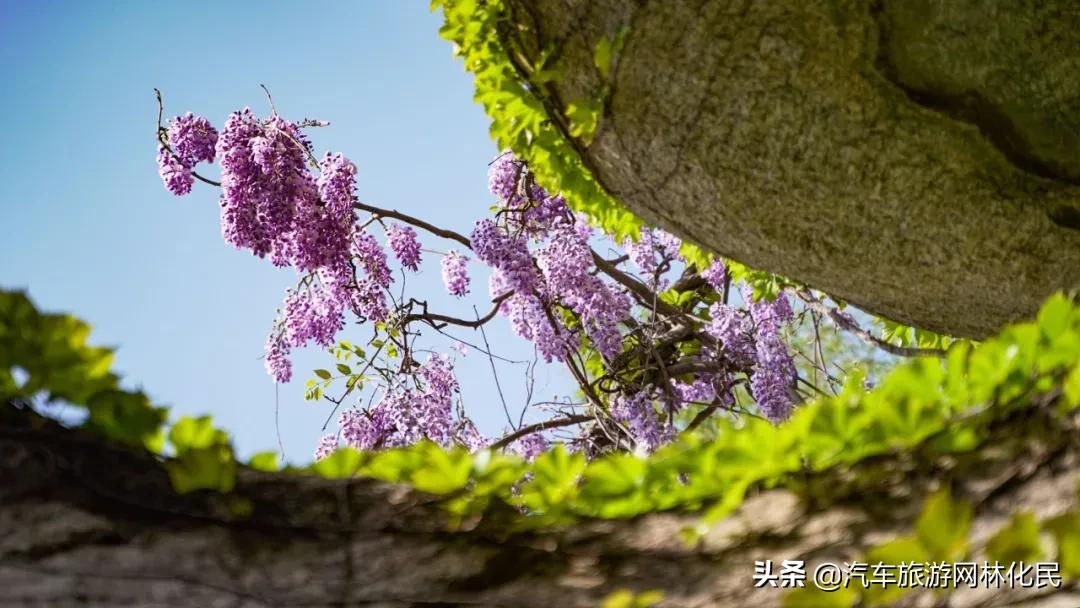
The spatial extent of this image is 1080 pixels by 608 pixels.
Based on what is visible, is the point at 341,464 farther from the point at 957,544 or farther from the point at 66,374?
the point at 957,544

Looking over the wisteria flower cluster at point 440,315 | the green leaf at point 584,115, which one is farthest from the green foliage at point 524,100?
the wisteria flower cluster at point 440,315

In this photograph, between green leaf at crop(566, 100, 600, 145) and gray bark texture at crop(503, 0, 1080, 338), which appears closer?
gray bark texture at crop(503, 0, 1080, 338)

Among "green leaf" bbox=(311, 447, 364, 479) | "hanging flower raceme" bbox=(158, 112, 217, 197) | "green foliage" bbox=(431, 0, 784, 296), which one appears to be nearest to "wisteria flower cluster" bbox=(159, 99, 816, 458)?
"hanging flower raceme" bbox=(158, 112, 217, 197)

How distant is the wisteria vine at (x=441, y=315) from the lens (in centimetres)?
424

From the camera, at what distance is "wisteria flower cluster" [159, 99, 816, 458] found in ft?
13.9

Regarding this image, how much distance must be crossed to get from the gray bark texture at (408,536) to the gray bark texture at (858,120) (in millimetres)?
1138

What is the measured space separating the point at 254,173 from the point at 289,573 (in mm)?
3556

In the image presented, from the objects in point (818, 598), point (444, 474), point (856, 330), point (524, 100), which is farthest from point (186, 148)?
point (818, 598)

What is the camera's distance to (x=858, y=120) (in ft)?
6.63

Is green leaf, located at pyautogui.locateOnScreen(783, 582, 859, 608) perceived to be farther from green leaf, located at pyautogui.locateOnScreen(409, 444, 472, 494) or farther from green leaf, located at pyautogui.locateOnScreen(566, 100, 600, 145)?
green leaf, located at pyautogui.locateOnScreen(566, 100, 600, 145)

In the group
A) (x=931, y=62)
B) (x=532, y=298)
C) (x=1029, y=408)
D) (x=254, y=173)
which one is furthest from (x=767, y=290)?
(x=1029, y=408)

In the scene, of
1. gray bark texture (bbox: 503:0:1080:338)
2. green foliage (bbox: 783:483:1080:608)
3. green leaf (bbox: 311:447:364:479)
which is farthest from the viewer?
gray bark texture (bbox: 503:0:1080:338)

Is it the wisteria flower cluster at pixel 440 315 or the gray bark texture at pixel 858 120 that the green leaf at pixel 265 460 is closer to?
the gray bark texture at pixel 858 120

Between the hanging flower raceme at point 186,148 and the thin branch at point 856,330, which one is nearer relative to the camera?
the thin branch at point 856,330
